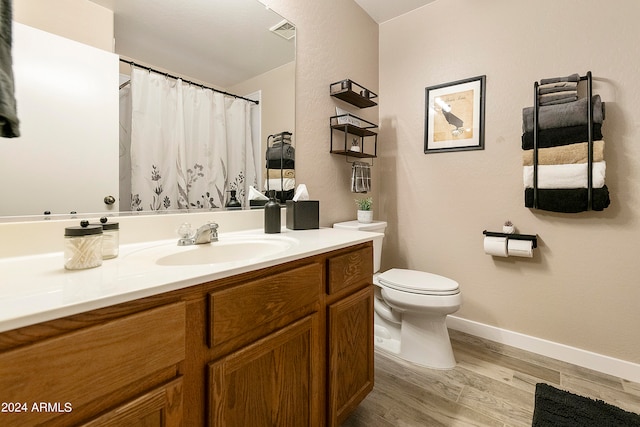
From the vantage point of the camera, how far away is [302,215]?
5.04 feet

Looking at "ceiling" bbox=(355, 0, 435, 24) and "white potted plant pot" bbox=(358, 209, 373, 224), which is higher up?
"ceiling" bbox=(355, 0, 435, 24)

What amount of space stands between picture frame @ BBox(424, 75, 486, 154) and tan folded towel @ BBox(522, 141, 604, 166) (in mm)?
380

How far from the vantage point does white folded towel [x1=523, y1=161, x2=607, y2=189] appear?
60.8 inches

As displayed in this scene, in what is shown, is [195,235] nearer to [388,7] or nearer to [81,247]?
[81,247]

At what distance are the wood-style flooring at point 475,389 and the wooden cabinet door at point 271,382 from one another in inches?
20.9

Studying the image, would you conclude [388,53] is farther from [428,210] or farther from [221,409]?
[221,409]

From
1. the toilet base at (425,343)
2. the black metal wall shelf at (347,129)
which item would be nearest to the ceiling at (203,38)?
the black metal wall shelf at (347,129)

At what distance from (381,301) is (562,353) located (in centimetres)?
115

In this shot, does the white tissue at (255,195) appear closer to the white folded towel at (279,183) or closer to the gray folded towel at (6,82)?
the white folded towel at (279,183)

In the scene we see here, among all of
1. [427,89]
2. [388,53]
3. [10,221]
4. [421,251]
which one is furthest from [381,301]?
[388,53]

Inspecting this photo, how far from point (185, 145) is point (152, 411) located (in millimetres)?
995

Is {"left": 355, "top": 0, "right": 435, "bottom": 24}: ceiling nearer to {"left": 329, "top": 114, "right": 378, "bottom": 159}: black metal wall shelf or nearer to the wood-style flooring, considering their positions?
{"left": 329, "top": 114, "right": 378, "bottom": 159}: black metal wall shelf

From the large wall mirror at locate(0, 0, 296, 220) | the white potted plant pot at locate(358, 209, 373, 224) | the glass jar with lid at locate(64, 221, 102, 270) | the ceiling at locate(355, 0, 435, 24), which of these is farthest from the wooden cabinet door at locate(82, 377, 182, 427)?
the ceiling at locate(355, 0, 435, 24)

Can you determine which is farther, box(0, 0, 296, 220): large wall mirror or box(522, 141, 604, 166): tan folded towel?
box(522, 141, 604, 166): tan folded towel
